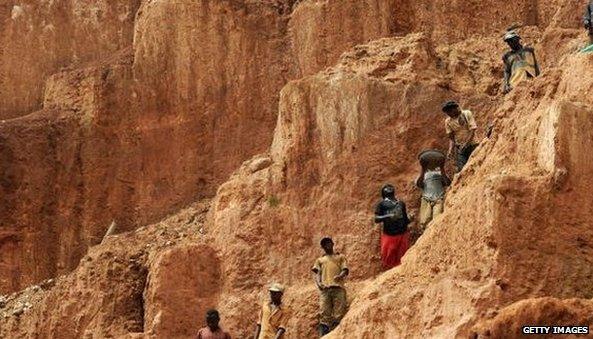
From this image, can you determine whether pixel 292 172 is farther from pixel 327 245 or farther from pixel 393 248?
pixel 393 248

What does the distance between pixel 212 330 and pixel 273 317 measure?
2.87 ft

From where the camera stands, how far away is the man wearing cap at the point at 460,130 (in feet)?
75.9

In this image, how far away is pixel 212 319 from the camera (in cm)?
2250

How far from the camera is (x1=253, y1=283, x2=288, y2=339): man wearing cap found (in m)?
22.2

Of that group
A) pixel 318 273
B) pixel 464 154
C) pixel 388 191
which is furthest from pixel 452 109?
pixel 318 273

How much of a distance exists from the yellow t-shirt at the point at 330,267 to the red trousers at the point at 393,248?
605 millimetres

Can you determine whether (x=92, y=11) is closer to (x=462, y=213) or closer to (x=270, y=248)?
(x=270, y=248)

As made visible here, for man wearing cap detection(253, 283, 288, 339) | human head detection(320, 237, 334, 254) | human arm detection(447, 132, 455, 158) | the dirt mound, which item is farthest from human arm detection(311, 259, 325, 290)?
the dirt mound

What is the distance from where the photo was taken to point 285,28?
30.3 meters

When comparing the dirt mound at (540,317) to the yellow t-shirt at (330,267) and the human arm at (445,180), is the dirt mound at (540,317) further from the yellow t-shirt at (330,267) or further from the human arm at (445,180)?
the human arm at (445,180)

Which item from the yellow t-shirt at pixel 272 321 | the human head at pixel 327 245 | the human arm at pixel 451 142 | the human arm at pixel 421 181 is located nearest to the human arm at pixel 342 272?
the human head at pixel 327 245

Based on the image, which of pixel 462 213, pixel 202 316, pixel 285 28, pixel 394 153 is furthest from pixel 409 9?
pixel 462 213

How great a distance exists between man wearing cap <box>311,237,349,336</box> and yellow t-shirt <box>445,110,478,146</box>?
94.3 inches

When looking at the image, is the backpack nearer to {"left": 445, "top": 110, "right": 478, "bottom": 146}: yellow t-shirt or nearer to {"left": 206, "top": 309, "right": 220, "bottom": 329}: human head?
{"left": 445, "top": 110, "right": 478, "bottom": 146}: yellow t-shirt
